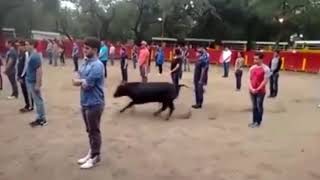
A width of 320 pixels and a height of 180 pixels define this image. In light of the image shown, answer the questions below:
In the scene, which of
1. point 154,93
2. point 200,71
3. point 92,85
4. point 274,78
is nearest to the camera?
point 92,85

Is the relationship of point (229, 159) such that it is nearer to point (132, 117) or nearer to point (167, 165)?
point (167, 165)

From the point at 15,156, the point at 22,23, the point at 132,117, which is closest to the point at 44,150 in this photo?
the point at 15,156

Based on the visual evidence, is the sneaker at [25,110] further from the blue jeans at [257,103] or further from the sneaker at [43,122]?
the blue jeans at [257,103]

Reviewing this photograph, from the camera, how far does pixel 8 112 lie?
12.7m

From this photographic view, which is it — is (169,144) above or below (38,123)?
below

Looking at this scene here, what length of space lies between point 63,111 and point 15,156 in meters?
4.71

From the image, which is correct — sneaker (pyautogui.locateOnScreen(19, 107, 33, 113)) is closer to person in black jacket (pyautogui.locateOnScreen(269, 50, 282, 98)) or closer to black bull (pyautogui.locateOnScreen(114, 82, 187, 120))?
Answer: black bull (pyautogui.locateOnScreen(114, 82, 187, 120))

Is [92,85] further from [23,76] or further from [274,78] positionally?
[274,78]

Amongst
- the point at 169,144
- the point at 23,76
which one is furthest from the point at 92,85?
the point at 23,76

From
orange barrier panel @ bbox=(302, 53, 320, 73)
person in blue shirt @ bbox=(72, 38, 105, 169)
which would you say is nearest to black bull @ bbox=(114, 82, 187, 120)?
person in blue shirt @ bbox=(72, 38, 105, 169)

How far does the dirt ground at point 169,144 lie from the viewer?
7594 mm

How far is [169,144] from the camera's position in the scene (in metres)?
9.43

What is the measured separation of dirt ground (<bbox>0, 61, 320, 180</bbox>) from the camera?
7594 millimetres

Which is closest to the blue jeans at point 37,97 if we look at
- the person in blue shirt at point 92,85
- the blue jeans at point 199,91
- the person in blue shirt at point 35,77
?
the person in blue shirt at point 35,77
